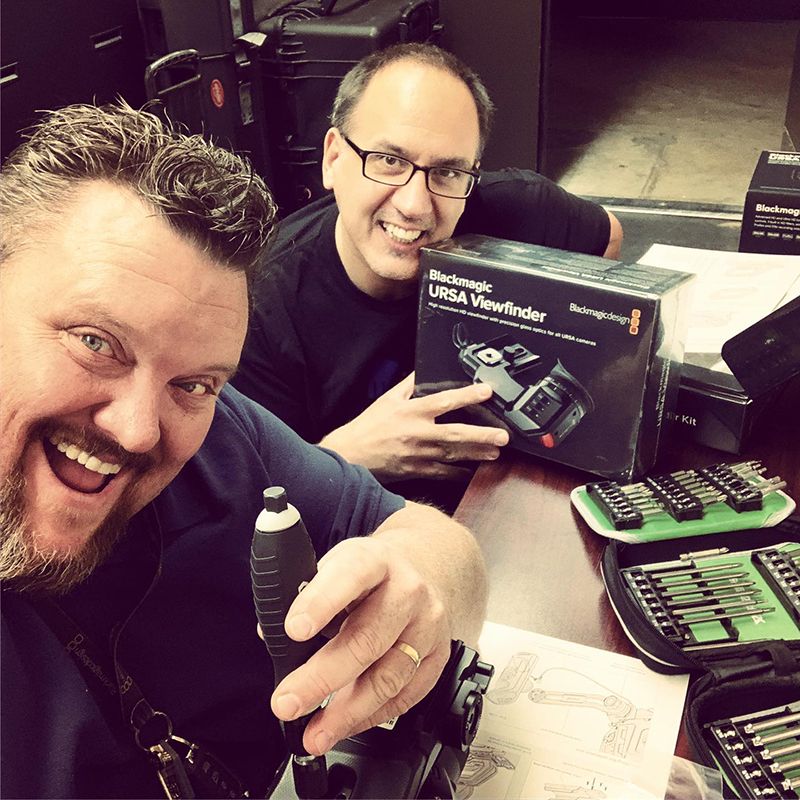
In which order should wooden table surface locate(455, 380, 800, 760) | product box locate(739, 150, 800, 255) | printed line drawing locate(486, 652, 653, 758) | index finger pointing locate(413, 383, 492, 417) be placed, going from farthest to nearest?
product box locate(739, 150, 800, 255), index finger pointing locate(413, 383, 492, 417), wooden table surface locate(455, 380, 800, 760), printed line drawing locate(486, 652, 653, 758)

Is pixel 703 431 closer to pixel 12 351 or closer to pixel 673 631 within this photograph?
pixel 673 631

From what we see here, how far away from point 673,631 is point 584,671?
104mm

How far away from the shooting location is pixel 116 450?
75 centimetres

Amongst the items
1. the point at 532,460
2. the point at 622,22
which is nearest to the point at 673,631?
the point at 532,460

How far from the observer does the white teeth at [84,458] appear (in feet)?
2.45

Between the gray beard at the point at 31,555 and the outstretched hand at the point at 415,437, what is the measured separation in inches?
24.2

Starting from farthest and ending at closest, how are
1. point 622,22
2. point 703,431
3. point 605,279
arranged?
point 622,22 < point 703,431 < point 605,279

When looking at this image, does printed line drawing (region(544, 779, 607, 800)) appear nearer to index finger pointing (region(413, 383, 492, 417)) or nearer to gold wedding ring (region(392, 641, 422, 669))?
gold wedding ring (region(392, 641, 422, 669))

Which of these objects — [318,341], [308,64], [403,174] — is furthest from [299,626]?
[308,64]

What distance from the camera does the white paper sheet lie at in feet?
4.41

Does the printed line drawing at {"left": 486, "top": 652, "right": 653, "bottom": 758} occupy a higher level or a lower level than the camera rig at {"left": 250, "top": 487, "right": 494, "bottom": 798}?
lower

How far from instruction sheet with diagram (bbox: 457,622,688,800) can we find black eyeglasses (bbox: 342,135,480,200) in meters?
0.87

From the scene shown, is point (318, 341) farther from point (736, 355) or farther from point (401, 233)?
point (736, 355)

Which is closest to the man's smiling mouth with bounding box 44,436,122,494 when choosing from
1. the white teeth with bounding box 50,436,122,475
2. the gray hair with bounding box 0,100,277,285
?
the white teeth with bounding box 50,436,122,475
